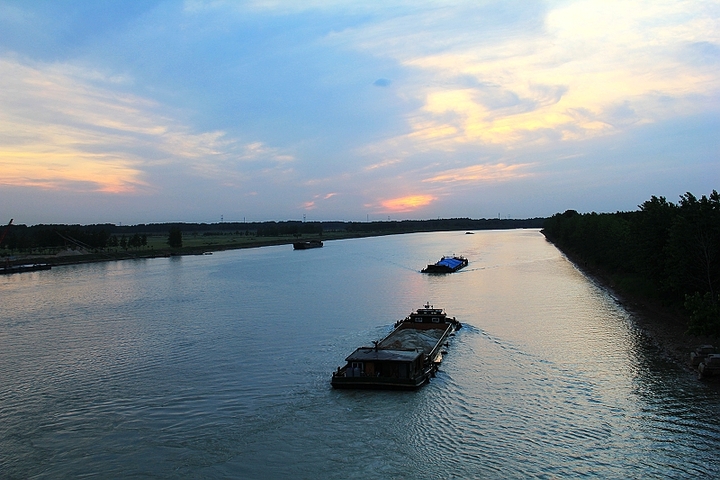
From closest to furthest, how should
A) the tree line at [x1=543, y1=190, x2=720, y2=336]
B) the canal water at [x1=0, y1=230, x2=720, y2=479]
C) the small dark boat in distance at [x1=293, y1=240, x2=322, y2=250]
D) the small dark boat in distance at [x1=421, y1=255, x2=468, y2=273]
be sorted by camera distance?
the canal water at [x1=0, y1=230, x2=720, y2=479] → the tree line at [x1=543, y1=190, x2=720, y2=336] → the small dark boat in distance at [x1=421, y1=255, x2=468, y2=273] → the small dark boat in distance at [x1=293, y1=240, x2=322, y2=250]

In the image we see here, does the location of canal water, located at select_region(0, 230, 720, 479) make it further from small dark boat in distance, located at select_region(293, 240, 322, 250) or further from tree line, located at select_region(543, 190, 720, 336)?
small dark boat in distance, located at select_region(293, 240, 322, 250)

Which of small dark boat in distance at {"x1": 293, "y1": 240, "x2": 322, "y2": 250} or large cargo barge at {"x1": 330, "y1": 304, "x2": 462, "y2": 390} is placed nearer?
large cargo barge at {"x1": 330, "y1": 304, "x2": 462, "y2": 390}

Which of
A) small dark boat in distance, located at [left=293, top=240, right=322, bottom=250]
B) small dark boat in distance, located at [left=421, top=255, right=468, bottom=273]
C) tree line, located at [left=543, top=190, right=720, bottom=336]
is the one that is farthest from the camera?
small dark boat in distance, located at [left=293, top=240, right=322, bottom=250]

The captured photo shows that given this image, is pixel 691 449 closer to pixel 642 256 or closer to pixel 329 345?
pixel 329 345

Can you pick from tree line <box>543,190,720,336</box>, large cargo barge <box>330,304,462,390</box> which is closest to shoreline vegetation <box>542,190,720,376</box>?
tree line <box>543,190,720,336</box>

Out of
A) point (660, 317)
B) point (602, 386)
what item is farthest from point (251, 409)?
point (660, 317)

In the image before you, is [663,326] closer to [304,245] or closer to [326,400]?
[326,400]

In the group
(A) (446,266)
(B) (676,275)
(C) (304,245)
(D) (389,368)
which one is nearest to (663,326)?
(B) (676,275)
